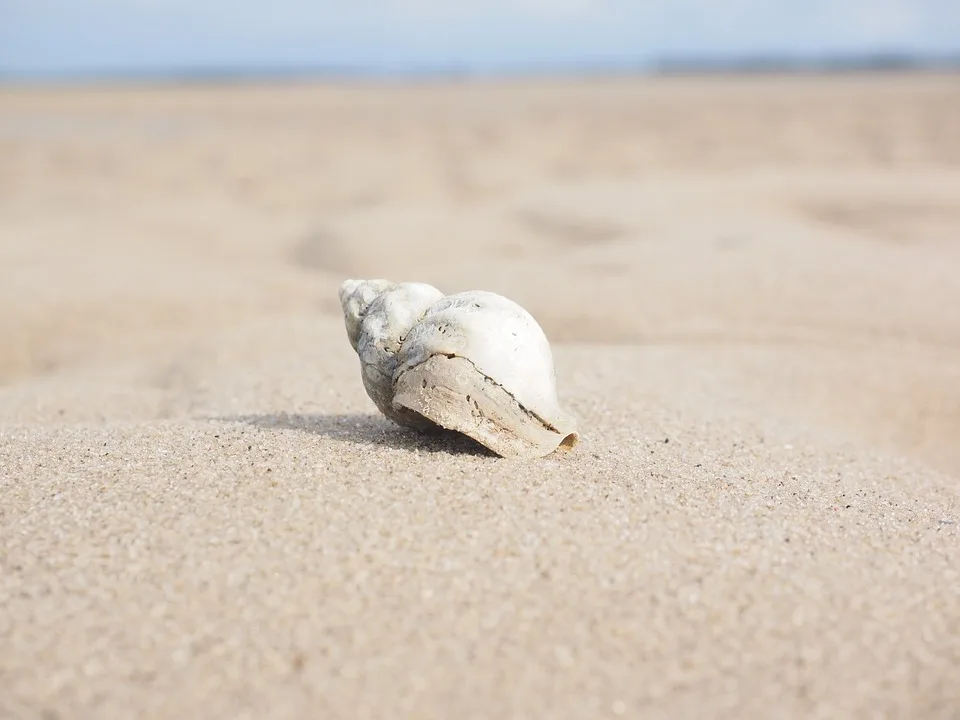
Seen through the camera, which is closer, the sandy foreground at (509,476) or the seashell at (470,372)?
the sandy foreground at (509,476)

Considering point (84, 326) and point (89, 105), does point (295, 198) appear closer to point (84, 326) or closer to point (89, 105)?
point (84, 326)

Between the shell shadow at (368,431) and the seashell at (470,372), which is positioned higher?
the seashell at (470,372)

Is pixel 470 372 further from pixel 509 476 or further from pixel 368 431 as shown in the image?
pixel 368 431

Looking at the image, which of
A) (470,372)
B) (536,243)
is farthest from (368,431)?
(536,243)

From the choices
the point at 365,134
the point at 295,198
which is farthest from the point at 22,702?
the point at 365,134

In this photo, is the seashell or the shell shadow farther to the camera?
the shell shadow
